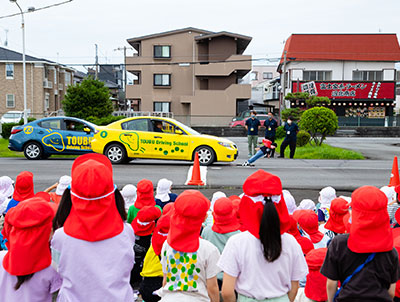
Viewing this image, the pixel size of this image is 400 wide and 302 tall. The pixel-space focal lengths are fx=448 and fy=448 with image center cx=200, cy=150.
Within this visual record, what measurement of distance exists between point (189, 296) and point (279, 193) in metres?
0.93

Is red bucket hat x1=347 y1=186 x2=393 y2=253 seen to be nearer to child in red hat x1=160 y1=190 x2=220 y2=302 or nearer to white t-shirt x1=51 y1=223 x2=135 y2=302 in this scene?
child in red hat x1=160 y1=190 x2=220 y2=302

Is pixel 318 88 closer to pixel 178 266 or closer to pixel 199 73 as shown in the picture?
pixel 199 73

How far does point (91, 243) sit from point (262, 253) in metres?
1.06

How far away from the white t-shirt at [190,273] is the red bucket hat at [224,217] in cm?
86

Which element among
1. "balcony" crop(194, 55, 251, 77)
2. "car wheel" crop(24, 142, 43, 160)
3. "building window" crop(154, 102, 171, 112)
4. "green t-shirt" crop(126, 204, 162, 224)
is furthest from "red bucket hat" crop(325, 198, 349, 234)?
"building window" crop(154, 102, 171, 112)

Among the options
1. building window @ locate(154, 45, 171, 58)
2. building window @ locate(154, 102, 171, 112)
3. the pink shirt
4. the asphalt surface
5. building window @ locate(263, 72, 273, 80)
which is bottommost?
the asphalt surface

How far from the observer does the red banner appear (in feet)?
151

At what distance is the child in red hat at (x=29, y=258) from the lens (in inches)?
104

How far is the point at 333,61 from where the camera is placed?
4709cm

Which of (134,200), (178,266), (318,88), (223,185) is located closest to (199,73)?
(318,88)

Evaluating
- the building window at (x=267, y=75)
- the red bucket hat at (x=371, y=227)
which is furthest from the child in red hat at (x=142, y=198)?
the building window at (x=267, y=75)

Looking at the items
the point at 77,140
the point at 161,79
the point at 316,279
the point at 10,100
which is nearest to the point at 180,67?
the point at 161,79

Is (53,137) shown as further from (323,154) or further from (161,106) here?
(161,106)

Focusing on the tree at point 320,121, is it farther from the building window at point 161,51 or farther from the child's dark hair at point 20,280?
the building window at point 161,51
